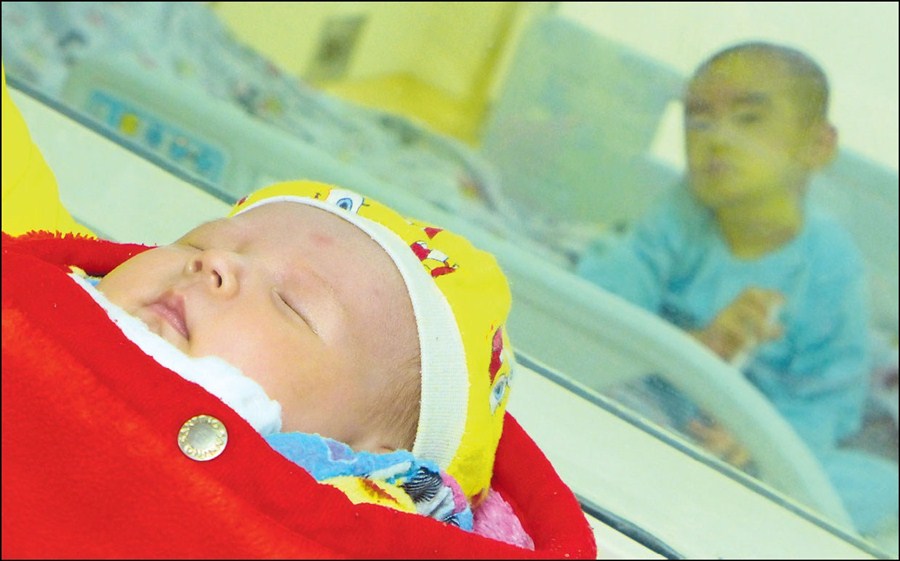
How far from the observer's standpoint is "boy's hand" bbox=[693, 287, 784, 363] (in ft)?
4.70

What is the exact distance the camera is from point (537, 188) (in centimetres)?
172

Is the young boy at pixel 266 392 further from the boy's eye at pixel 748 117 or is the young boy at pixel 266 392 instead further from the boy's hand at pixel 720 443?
the boy's eye at pixel 748 117

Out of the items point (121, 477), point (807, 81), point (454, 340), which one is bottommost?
point (121, 477)

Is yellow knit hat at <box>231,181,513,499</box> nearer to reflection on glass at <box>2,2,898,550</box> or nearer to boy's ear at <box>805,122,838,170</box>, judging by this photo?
reflection on glass at <box>2,2,898,550</box>

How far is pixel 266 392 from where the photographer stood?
496 millimetres

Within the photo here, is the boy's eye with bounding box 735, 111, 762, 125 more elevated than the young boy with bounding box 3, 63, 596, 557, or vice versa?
the boy's eye with bounding box 735, 111, 762, 125

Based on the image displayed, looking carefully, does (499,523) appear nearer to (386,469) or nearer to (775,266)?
(386,469)

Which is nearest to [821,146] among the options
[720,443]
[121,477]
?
[720,443]

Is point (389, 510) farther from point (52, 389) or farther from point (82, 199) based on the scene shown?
point (82, 199)

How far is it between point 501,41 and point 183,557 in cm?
152

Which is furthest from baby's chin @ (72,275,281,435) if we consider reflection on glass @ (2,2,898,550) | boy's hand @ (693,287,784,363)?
boy's hand @ (693,287,784,363)

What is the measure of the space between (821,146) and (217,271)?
112cm

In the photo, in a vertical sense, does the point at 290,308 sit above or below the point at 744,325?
below

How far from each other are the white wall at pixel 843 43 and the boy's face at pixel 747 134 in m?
0.04
